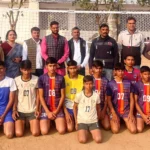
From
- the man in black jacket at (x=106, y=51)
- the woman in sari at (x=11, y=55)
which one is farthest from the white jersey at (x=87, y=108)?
the woman in sari at (x=11, y=55)

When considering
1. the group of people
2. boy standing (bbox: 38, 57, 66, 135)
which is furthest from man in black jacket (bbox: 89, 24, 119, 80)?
boy standing (bbox: 38, 57, 66, 135)

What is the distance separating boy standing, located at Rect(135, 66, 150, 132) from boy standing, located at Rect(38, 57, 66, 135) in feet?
Result: 4.32

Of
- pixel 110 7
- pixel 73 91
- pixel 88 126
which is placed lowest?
pixel 88 126

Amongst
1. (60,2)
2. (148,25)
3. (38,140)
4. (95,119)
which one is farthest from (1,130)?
(60,2)

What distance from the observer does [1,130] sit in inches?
200

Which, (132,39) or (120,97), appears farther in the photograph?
(132,39)

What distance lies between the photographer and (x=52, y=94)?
515 cm

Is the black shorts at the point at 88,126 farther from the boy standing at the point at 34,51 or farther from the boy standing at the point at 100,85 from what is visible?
the boy standing at the point at 34,51

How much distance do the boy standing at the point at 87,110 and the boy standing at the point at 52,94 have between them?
1.13 ft

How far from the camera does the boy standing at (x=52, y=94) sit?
5051mm

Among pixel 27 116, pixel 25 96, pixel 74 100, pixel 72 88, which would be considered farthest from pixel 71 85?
pixel 27 116

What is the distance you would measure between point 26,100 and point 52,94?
1.52ft

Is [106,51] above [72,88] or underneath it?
above

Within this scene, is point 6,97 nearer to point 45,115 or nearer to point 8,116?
point 8,116
